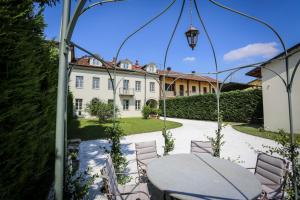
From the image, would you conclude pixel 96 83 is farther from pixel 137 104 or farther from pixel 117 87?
pixel 137 104

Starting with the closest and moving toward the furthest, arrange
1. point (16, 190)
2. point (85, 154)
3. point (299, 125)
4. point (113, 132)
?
point (16, 190), point (113, 132), point (85, 154), point (299, 125)

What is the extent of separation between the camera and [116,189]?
2963mm

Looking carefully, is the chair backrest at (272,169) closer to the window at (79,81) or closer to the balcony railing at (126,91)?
the window at (79,81)

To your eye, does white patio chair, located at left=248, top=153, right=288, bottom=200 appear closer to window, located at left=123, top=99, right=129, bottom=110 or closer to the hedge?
the hedge

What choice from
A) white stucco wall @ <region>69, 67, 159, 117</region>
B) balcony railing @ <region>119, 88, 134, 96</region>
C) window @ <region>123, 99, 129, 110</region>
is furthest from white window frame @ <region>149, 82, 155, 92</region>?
window @ <region>123, 99, 129, 110</region>

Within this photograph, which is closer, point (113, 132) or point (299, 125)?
point (113, 132)

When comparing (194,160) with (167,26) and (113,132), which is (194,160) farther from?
(167,26)

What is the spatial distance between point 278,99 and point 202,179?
12.0 meters

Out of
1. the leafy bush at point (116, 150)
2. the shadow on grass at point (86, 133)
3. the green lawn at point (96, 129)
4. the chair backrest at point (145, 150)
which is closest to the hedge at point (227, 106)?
the green lawn at point (96, 129)

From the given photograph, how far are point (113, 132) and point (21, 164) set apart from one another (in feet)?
7.44

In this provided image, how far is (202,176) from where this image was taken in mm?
3066

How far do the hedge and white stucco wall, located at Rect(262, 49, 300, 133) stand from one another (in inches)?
123

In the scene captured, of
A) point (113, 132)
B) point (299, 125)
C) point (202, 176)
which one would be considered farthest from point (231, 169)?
point (299, 125)

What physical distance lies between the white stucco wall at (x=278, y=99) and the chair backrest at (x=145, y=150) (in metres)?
10.2
